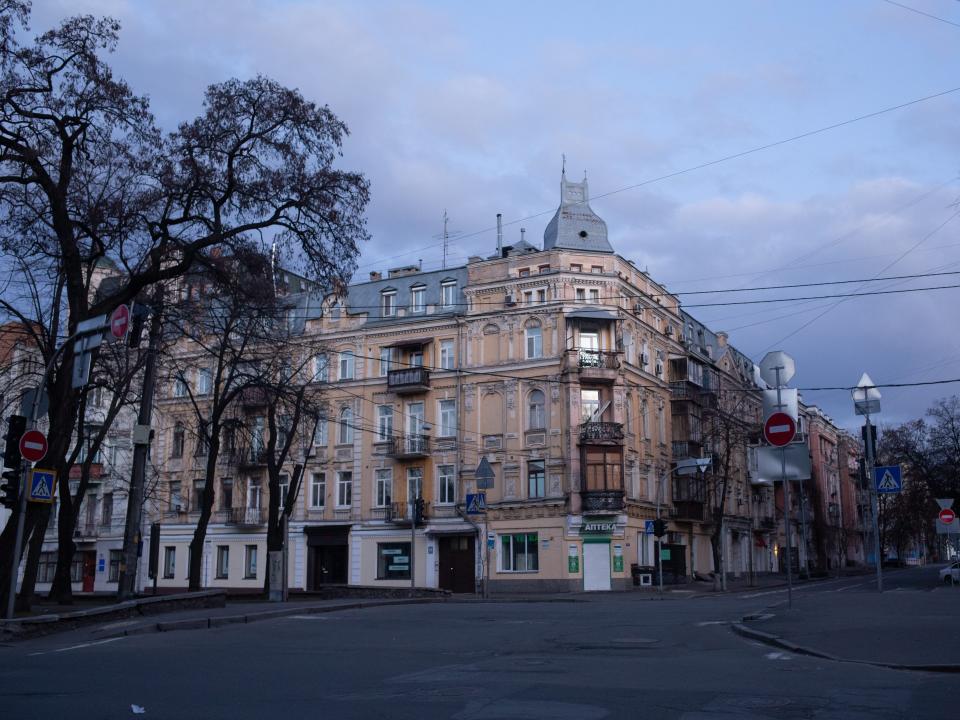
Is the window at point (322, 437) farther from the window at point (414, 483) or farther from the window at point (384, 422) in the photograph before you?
the window at point (414, 483)

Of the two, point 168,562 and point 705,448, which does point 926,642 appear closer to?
point 705,448

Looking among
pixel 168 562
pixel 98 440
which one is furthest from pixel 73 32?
pixel 168 562

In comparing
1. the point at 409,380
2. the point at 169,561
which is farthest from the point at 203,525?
the point at 169,561

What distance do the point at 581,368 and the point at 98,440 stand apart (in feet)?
83.4

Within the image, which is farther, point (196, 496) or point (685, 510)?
point (196, 496)

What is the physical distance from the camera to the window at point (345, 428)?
57531 mm

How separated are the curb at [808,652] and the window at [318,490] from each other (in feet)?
139

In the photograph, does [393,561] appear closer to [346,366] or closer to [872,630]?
[346,366]

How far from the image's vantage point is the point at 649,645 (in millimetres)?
14711

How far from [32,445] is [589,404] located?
36037 mm

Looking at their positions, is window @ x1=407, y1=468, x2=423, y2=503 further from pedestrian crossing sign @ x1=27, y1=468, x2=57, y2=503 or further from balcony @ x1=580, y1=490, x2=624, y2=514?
pedestrian crossing sign @ x1=27, y1=468, x2=57, y2=503

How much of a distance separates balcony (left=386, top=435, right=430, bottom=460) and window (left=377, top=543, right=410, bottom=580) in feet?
16.1

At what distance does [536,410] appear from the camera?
52031mm

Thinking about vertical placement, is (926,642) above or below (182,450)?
below
